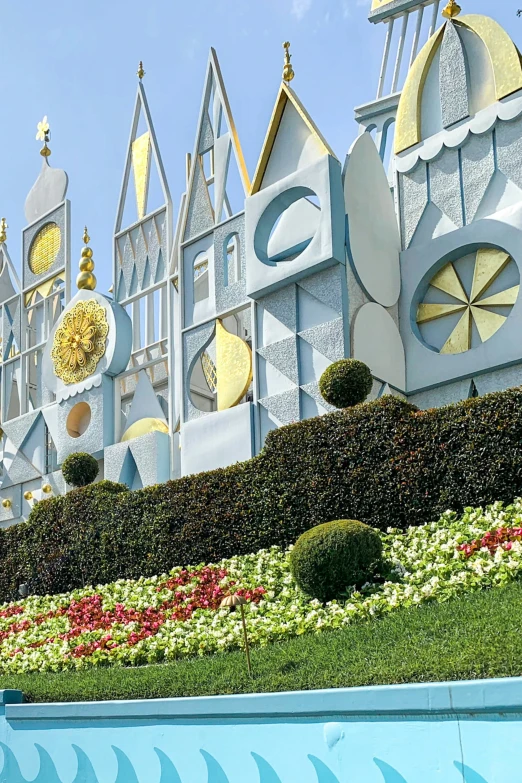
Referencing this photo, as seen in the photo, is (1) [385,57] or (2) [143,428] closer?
(2) [143,428]

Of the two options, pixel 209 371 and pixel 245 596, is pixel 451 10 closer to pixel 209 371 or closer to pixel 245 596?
pixel 209 371

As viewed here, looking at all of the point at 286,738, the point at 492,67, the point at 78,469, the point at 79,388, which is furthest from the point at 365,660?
the point at 79,388

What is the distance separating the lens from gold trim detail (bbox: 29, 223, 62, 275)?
2422 cm

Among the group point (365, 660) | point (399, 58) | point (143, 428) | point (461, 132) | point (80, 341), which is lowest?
point (365, 660)

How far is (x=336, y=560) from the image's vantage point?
30.1ft

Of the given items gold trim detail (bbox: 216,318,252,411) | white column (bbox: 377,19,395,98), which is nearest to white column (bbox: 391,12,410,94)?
white column (bbox: 377,19,395,98)

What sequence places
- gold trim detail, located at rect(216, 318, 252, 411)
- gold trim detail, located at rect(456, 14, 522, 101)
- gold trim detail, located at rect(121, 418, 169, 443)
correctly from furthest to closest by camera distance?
gold trim detail, located at rect(121, 418, 169, 443) → gold trim detail, located at rect(216, 318, 252, 411) → gold trim detail, located at rect(456, 14, 522, 101)

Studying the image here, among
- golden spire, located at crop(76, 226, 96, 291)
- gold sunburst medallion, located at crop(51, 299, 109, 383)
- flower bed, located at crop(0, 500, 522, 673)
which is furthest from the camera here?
golden spire, located at crop(76, 226, 96, 291)

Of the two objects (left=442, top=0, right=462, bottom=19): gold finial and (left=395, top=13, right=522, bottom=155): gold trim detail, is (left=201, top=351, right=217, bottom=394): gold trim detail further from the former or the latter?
(left=442, top=0, right=462, bottom=19): gold finial

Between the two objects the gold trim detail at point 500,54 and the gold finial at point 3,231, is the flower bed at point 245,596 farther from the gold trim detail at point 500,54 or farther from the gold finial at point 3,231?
the gold finial at point 3,231

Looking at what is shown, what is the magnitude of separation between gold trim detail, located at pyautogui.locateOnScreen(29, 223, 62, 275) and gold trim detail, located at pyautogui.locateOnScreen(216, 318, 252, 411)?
8596 mm

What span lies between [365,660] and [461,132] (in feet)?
38.2

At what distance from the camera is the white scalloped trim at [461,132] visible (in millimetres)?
15391

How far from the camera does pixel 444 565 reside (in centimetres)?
881
